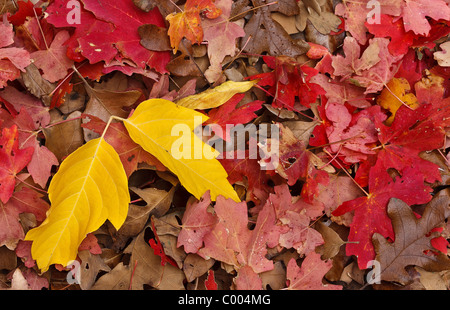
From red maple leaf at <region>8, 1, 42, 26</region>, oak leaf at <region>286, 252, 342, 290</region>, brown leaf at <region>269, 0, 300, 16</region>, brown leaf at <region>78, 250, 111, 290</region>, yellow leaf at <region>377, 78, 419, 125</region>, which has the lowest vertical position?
oak leaf at <region>286, 252, 342, 290</region>

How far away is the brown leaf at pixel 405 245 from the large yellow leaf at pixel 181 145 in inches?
14.8

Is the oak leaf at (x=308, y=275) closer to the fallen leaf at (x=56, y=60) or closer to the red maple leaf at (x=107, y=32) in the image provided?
the red maple leaf at (x=107, y=32)

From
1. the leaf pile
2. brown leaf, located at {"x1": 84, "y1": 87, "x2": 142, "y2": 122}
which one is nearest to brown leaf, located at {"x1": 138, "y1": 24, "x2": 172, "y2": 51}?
the leaf pile

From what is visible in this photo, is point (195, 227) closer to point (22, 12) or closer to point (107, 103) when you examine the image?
point (107, 103)

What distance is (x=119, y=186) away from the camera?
3.11ft

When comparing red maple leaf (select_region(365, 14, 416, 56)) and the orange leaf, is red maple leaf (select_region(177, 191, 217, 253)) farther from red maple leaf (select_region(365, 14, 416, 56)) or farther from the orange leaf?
red maple leaf (select_region(365, 14, 416, 56))

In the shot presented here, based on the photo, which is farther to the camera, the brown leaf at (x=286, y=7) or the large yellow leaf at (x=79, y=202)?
the brown leaf at (x=286, y=7)

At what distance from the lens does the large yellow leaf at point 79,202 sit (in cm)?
93

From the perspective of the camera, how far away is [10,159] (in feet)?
3.16

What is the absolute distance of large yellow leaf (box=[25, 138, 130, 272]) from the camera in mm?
927

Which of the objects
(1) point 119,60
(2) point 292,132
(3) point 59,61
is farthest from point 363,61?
(3) point 59,61

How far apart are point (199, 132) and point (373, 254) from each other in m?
0.51

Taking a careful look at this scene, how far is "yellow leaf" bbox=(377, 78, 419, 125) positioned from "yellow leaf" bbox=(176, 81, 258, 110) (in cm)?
36

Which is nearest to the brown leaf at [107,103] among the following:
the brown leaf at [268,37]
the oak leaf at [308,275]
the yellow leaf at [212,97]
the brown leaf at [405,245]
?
the yellow leaf at [212,97]
